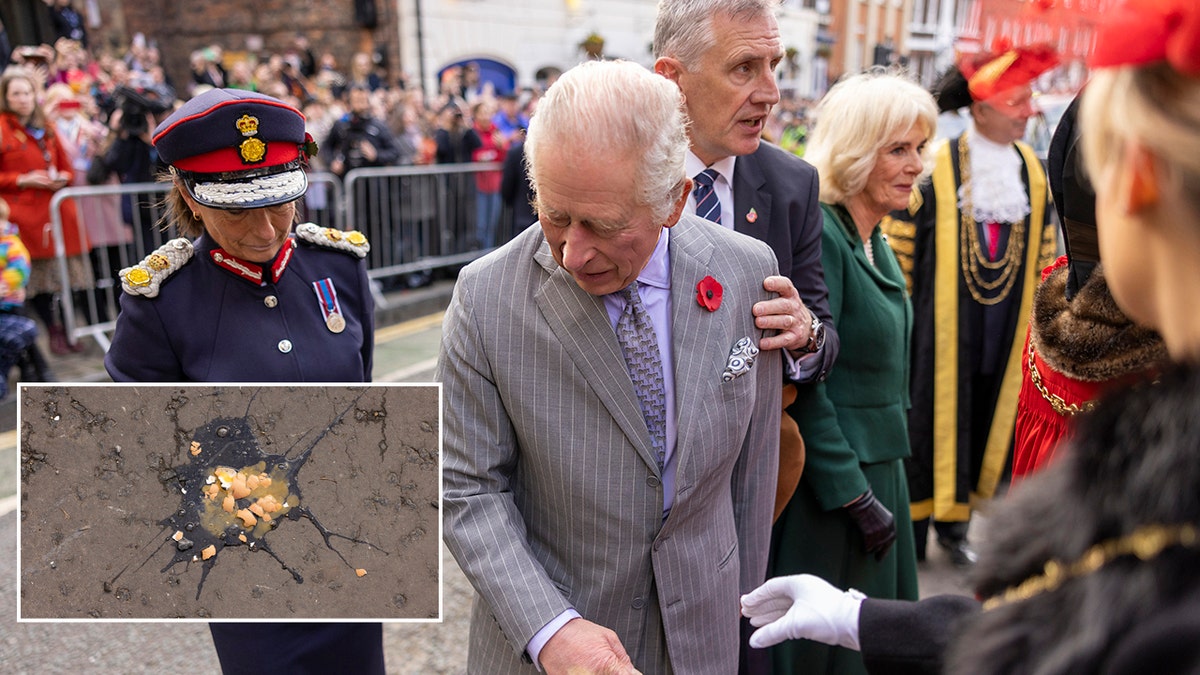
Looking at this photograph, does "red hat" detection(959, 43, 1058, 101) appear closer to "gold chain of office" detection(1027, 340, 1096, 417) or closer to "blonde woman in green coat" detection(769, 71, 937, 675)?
"gold chain of office" detection(1027, 340, 1096, 417)

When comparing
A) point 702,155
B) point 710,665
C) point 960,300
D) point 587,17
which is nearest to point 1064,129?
point 702,155

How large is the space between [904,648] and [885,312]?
1.43 metres

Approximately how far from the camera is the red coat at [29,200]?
6172 millimetres

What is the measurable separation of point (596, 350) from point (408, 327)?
6580 millimetres

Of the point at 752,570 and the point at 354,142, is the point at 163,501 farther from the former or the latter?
the point at 354,142

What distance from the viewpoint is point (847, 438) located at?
2.64m

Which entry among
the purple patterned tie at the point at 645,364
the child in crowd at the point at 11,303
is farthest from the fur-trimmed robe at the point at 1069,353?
the child in crowd at the point at 11,303

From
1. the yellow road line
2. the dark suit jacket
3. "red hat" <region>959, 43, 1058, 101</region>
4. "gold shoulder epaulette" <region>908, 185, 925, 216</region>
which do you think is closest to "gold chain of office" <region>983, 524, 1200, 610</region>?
"red hat" <region>959, 43, 1058, 101</region>

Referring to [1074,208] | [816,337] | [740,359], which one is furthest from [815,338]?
[1074,208]

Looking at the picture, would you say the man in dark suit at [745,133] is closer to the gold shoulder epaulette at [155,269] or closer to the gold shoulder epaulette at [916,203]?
the gold shoulder epaulette at [155,269]

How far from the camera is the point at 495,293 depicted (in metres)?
1.67

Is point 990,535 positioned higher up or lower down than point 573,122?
lower down

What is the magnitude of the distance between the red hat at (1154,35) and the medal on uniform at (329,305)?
1.86 metres

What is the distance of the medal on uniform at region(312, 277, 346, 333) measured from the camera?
2.27m
